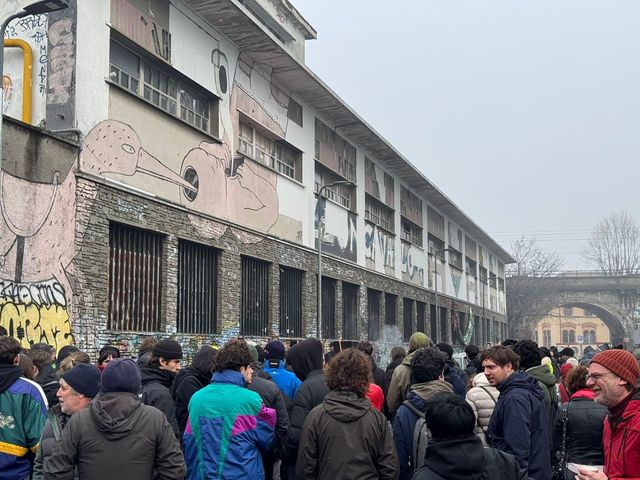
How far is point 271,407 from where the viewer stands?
19.6 feet

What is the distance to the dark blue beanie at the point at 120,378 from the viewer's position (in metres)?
4.43

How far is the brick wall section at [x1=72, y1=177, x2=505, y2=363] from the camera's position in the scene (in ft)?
44.3

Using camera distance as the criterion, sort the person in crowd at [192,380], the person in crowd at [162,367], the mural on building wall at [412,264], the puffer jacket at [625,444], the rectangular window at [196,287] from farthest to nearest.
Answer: the mural on building wall at [412,264] < the rectangular window at [196,287] < the person in crowd at [192,380] < the person in crowd at [162,367] < the puffer jacket at [625,444]

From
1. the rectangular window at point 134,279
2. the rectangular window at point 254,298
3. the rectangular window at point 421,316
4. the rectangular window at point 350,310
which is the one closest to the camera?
the rectangular window at point 134,279

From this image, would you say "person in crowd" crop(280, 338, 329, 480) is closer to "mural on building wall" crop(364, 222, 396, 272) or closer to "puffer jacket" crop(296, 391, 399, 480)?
"puffer jacket" crop(296, 391, 399, 480)

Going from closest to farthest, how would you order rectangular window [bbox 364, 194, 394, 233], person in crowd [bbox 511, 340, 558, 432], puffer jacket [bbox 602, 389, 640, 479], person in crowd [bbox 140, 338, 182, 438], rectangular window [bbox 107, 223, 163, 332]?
puffer jacket [bbox 602, 389, 640, 479]
person in crowd [bbox 140, 338, 182, 438]
person in crowd [bbox 511, 340, 558, 432]
rectangular window [bbox 107, 223, 163, 332]
rectangular window [bbox 364, 194, 394, 233]

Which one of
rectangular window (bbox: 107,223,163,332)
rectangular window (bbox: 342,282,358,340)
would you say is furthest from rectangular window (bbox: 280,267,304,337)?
rectangular window (bbox: 107,223,163,332)

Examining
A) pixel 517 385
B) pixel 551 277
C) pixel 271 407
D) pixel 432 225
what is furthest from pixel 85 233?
pixel 551 277

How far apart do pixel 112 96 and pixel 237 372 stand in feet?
33.9

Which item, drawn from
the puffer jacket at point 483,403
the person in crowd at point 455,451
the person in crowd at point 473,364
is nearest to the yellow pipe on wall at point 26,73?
the person in crowd at point 473,364

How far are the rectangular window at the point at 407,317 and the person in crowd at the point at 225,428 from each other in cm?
3041

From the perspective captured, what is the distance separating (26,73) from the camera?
1394 centimetres

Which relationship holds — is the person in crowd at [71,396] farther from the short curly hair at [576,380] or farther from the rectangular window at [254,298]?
the rectangular window at [254,298]

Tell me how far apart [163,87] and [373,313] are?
666 inches
